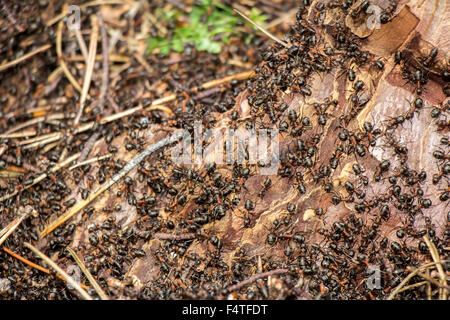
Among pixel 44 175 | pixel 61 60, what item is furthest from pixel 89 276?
pixel 61 60

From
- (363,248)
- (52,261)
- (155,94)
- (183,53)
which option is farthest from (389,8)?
(52,261)

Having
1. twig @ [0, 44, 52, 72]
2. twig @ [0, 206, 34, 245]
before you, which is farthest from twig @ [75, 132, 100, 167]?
twig @ [0, 44, 52, 72]

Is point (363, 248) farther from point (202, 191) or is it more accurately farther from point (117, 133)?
point (117, 133)

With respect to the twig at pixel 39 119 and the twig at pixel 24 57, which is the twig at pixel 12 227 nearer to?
the twig at pixel 39 119

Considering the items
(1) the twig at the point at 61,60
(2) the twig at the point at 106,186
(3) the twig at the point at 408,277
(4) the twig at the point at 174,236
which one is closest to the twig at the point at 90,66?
(1) the twig at the point at 61,60

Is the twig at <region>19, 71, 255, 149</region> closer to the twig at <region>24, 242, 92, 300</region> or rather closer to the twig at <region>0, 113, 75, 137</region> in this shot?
the twig at <region>0, 113, 75, 137</region>

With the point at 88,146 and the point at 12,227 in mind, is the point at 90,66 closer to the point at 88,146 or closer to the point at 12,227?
the point at 88,146
